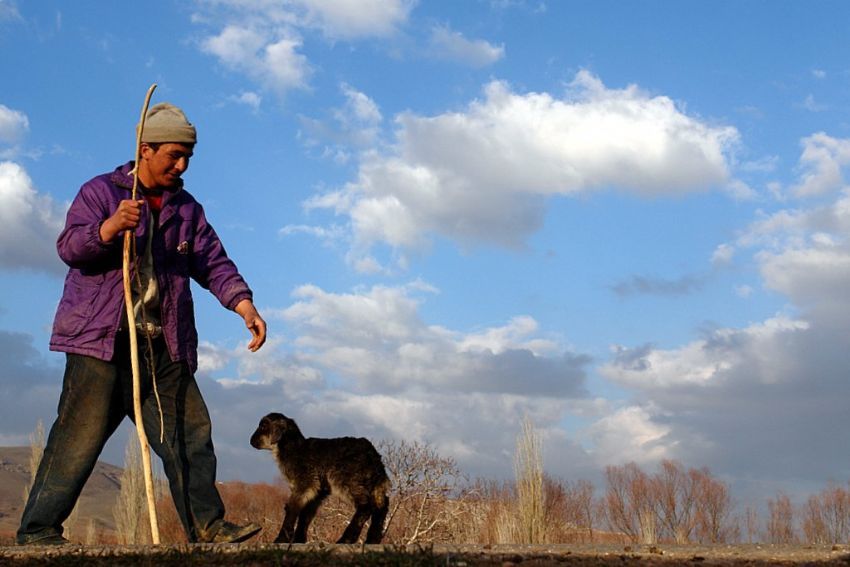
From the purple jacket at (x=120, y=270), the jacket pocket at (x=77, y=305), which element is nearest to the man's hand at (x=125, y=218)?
the purple jacket at (x=120, y=270)

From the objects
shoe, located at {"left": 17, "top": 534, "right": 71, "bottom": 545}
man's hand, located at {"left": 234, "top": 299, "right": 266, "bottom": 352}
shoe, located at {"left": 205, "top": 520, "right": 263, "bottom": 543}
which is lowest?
shoe, located at {"left": 17, "top": 534, "right": 71, "bottom": 545}

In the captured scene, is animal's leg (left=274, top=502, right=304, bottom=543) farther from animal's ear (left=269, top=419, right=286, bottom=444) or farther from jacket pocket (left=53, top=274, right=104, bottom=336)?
jacket pocket (left=53, top=274, right=104, bottom=336)

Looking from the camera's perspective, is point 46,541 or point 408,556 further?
point 46,541

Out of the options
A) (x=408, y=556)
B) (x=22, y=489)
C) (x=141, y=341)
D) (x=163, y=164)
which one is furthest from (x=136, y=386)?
(x=22, y=489)

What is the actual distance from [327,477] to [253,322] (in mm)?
1426

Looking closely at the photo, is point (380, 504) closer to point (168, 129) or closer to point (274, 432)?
point (274, 432)

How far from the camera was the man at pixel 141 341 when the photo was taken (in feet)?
18.8

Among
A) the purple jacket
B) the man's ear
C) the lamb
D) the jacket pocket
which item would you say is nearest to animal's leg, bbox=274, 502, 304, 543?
the lamb

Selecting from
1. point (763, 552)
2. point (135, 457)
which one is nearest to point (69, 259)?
point (763, 552)

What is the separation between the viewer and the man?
5723 mm

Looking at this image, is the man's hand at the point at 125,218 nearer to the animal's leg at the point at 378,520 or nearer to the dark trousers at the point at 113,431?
the dark trousers at the point at 113,431

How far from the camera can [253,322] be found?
623 centimetres

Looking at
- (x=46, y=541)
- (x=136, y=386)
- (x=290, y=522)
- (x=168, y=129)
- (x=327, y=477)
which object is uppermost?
(x=168, y=129)

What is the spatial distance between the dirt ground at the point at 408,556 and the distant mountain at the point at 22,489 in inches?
1562
